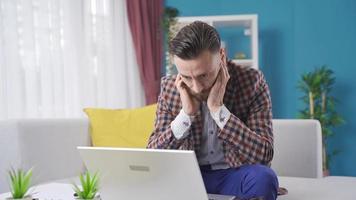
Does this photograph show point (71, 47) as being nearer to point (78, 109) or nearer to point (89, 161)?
point (78, 109)

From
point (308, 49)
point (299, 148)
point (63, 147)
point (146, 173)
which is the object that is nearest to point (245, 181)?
point (146, 173)

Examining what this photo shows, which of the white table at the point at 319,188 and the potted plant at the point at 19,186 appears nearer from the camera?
the potted plant at the point at 19,186

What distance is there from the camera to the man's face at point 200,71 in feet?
4.65

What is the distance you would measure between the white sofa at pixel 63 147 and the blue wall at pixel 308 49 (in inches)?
77.2

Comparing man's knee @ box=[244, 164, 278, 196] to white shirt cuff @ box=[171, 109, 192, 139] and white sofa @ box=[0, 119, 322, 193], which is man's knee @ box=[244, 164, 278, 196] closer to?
white shirt cuff @ box=[171, 109, 192, 139]

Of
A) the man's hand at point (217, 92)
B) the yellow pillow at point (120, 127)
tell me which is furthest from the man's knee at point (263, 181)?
the yellow pillow at point (120, 127)

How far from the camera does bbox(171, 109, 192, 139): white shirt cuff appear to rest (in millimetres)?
1523

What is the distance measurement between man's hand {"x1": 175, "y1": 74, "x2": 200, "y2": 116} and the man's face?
0.6 inches

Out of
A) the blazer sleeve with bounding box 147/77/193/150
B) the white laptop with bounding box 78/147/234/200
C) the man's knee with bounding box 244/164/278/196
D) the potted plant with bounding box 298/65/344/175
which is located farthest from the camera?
the potted plant with bounding box 298/65/344/175

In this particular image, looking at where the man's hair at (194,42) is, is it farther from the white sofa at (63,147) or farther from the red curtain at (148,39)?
the red curtain at (148,39)

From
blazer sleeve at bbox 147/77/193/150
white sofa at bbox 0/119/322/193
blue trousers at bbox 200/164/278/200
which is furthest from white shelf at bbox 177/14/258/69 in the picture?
blue trousers at bbox 200/164/278/200

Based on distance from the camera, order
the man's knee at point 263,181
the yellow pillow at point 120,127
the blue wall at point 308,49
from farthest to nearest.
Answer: the blue wall at point 308,49
the yellow pillow at point 120,127
the man's knee at point 263,181

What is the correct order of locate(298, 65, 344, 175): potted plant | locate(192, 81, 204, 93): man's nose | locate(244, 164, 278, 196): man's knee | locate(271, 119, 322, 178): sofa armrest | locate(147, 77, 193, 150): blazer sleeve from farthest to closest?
locate(298, 65, 344, 175): potted plant
locate(271, 119, 322, 178): sofa armrest
locate(147, 77, 193, 150): blazer sleeve
locate(192, 81, 204, 93): man's nose
locate(244, 164, 278, 196): man's knee

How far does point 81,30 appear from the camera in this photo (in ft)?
10.7
